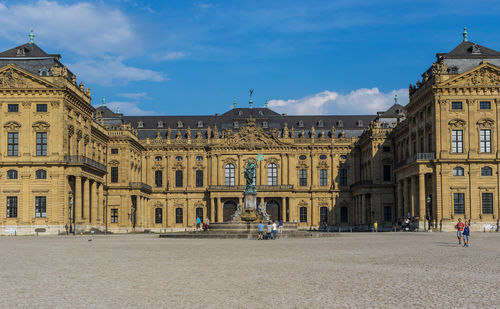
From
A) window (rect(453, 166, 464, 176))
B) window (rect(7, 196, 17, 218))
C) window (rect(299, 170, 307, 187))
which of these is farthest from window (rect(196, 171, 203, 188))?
window (rect(453, 166, 464, 176))

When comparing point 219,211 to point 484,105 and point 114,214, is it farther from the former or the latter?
point 484,105

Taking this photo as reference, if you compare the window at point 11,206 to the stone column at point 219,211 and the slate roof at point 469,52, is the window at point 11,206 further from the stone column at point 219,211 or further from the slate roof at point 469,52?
the slate roof at point 469,52

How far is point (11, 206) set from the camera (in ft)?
195

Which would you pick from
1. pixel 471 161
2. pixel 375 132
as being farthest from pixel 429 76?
pixel 375 132

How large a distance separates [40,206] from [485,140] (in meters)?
41.3

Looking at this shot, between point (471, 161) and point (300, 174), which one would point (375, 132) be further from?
point (471, 161)

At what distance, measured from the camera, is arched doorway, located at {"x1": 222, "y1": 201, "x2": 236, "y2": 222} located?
90.6 m

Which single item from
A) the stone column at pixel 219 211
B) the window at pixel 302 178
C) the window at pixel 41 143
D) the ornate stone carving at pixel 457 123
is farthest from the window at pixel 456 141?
the stone column at pixel 219 211

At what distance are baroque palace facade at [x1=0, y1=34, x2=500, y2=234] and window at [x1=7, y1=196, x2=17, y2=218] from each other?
0.12 metres

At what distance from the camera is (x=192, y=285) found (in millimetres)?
15789

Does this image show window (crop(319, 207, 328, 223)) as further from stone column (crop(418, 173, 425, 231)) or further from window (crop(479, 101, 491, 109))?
window (crop(479, 101, 491, 109))

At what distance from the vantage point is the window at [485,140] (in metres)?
60.4

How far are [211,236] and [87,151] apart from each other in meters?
29.1

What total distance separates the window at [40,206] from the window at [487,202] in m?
39.8
